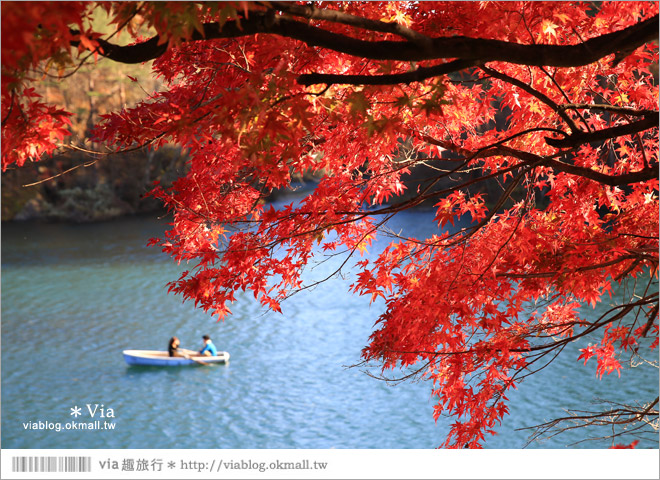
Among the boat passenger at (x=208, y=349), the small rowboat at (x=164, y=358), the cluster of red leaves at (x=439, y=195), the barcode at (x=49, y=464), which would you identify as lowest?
the small rowboat at (x=164, y=358)

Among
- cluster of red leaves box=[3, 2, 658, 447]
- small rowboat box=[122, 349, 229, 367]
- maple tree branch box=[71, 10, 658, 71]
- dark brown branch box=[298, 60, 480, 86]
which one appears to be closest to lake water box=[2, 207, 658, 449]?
small rowboat box=[122, 349, 229, 367]

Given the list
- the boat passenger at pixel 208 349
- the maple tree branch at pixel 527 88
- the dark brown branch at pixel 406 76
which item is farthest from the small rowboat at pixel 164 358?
the dark brown branch at pixel 406 76

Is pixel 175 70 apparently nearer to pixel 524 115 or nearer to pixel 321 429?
pixel 524 115

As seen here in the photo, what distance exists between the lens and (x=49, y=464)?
2.52 meters

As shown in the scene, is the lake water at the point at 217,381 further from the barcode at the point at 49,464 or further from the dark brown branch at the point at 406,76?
the dark brown branch at the point at 406,76

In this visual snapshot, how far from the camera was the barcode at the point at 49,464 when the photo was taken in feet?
8.18

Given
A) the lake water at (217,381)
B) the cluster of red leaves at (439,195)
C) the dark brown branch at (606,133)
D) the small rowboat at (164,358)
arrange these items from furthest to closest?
the small rowboat at (164,358) < the lake water at (217,381) < the cluster of red leaves at (439,195) < the dark brown branch at (606,133)

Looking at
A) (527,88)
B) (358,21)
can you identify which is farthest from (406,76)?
(527,88)

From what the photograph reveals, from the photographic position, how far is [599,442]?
25.9 ft

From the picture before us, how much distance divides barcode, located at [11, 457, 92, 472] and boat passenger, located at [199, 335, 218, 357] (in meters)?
8.33

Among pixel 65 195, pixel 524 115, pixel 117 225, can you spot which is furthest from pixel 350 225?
pixel 65 195

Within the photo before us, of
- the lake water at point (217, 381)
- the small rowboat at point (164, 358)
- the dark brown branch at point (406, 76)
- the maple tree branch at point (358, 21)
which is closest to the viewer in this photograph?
the maple tree branch at point (358, 21)

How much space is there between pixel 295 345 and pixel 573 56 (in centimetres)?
1026

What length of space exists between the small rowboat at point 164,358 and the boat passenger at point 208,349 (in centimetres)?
7
